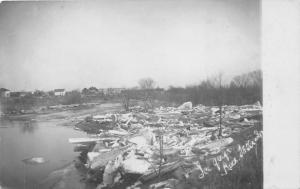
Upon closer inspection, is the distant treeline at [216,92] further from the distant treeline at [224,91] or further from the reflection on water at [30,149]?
the reflection on water at [30,149]

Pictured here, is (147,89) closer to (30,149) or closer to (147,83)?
(147,83)

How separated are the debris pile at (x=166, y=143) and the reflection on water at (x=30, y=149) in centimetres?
10

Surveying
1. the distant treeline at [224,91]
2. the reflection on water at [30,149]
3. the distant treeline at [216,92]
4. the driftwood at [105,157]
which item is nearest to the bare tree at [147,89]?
the distant treeline at [216,92]

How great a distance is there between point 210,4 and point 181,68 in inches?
19.0

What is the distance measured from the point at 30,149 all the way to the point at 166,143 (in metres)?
0.96

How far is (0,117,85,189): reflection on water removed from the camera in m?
1.96

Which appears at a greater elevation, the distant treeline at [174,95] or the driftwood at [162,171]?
the distant treeline at [174,95]

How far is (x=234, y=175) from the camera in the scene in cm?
191

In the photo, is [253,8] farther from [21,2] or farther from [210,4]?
[21,2]

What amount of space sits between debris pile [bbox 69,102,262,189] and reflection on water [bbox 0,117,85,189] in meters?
0.10

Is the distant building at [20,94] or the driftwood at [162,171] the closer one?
the driftwood at [162,171]

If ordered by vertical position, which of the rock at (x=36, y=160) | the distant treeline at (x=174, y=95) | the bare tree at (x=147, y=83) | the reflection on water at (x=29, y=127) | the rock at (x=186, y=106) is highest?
the bare tree at (x=147, y=83)

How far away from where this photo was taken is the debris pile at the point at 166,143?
1.90 metres

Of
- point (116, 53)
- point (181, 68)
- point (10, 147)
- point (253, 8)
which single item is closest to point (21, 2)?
point (116, 53)
